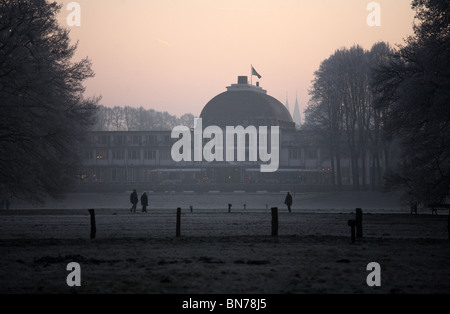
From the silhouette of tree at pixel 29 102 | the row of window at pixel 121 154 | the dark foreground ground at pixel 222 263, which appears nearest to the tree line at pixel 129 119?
the row of window at pixel 121 154

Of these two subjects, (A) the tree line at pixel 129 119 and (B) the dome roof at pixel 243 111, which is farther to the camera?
(A) the tree line at pixel 129 119

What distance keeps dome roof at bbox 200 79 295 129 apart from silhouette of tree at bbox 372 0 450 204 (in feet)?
282

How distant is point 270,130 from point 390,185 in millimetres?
79171

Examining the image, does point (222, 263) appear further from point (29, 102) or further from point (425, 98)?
point (425, 98)

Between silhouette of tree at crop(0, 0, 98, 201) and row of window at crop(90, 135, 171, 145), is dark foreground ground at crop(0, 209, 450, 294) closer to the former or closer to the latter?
Result: silhouette of tree at crop(0, 0, 98, 201)

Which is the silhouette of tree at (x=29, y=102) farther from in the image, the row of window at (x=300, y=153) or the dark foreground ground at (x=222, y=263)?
the row of window at (x=300, y=153)

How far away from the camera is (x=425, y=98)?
3100 centimetres

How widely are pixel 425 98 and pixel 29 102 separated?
20.0 m

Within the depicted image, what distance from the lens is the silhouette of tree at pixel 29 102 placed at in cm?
2925

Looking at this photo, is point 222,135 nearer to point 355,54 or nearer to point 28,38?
point 355,54

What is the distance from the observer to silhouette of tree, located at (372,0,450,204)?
1208 inches

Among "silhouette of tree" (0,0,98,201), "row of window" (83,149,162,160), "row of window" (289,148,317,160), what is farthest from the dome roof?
"silhouette of tree" (0,0,98,201)

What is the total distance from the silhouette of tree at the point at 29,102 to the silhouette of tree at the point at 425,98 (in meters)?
17.9

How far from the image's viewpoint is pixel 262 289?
40.7ft
